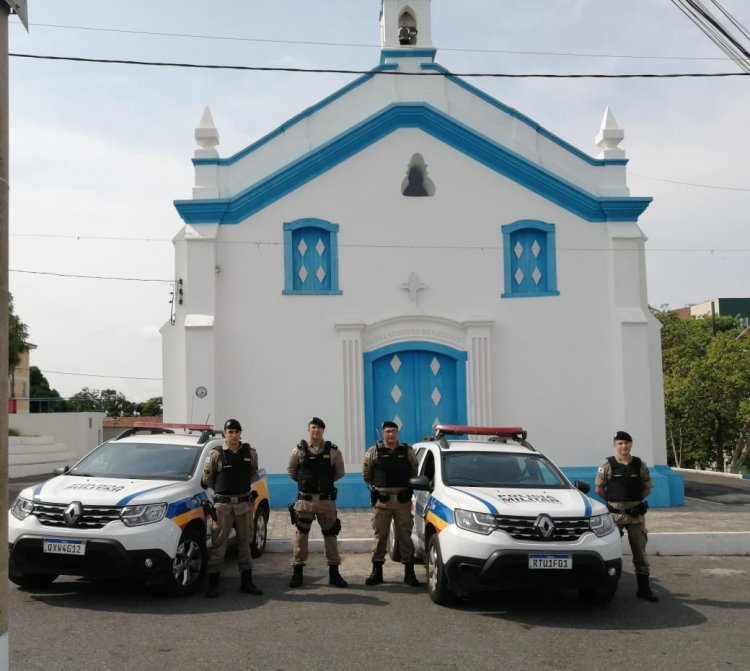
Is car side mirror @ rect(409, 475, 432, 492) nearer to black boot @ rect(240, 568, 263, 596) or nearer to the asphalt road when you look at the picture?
the asphalt road

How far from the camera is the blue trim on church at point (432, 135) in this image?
1652 cm

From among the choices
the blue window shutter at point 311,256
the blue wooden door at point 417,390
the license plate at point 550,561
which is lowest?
the license plate at point 550,561

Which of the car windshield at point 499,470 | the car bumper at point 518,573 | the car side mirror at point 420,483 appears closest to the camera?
the car bumper at point 518,573

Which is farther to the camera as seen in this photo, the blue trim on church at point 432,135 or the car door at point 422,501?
the blue trim on church at point 432,135

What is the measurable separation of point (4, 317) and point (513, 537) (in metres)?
5.44

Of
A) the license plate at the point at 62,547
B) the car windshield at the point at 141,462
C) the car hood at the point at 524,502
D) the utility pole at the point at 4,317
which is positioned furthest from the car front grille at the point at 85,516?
the utility pole at the point at 4,317

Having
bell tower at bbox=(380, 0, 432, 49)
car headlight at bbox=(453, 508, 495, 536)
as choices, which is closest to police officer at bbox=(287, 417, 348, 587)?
car headlight at bbox=(453, 508, 495, 536)

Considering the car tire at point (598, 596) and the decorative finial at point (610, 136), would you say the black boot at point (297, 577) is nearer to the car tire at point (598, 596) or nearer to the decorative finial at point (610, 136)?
the car tire at point (598, 596)

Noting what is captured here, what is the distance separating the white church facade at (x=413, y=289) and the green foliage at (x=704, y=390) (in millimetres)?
15984

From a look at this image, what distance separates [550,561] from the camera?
8.01 m

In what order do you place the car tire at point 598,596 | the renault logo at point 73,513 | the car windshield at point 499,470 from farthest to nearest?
the car windshield at point 499,470
the car tire at point 598,596
the renault logo at point 73,513

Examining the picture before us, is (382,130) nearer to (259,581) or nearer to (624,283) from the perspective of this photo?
(624,283)

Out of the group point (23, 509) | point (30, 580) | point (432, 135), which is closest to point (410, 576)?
point (30, 580)

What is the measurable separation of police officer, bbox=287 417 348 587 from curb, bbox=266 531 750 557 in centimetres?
212
